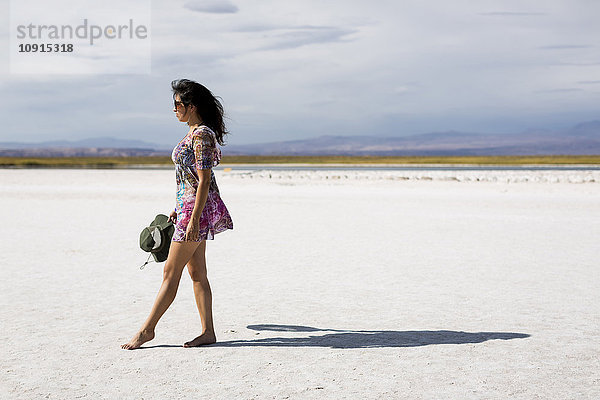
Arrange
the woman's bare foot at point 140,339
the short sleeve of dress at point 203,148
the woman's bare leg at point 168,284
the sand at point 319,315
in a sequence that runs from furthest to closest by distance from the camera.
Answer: the woman's bare foot at point 140,339 < the woman's bare leg at point 168,284 < the short sleeve of dress at point 203,148 < the sand at point 319,315

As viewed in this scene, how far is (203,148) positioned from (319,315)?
2.54 metres

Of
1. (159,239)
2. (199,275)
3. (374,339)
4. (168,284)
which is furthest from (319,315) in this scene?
(159,239)

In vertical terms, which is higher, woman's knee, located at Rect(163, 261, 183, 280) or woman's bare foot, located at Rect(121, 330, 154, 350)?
woman's knee, located at Rect(163, 261, 183, 280)

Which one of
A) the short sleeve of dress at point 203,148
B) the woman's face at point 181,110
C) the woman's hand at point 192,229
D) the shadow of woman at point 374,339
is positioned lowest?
the shadow of woman at point 374,339

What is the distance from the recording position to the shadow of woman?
5.99 meters

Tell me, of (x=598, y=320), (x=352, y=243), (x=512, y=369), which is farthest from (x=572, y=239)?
(x=512, y=369)

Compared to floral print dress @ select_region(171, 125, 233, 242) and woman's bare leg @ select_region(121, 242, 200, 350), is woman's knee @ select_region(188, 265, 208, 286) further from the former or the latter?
floral print dress @ select_region(171, 125, 233, 242)

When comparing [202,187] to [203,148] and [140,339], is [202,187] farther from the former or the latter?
[140,339]

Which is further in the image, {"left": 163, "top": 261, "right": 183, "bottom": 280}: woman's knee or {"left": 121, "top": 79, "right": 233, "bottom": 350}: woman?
{"left": 163, "top": 261, "right": 183, "bottom": 280}: woman's knee

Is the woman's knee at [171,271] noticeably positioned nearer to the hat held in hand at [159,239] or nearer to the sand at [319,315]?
the hat held in hand at [159,239]

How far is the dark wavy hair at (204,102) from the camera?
5.51 meters

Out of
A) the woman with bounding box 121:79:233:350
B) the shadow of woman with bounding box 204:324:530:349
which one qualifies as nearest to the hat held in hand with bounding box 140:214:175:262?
the woman with bounding box 121:79:233:350

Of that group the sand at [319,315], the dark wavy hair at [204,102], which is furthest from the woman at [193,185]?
the sand at [319,315]

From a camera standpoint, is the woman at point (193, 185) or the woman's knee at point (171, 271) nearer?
the woman at point (193, 185)
